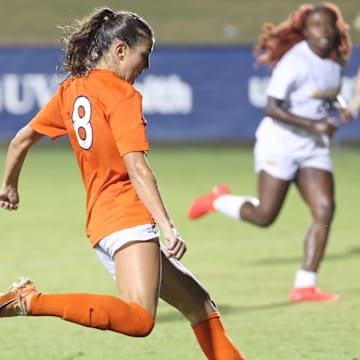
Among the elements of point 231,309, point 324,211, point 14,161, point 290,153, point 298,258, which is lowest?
point 298,258

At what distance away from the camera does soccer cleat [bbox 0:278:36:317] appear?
5625mm

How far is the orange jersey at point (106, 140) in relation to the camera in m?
5.61

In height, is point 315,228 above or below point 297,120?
below

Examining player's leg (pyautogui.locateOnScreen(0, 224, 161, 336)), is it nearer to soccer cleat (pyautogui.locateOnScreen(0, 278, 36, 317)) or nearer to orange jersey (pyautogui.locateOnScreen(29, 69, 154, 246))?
soccer cleat (pyautogui.locateOnScreen(0, 278, 36, 317))

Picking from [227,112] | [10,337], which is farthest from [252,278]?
[227,112]

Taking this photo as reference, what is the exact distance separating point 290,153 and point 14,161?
3.77 m

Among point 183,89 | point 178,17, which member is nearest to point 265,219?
point 183,89

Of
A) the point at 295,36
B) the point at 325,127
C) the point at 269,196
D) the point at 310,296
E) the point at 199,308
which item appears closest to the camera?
the point at 199,308

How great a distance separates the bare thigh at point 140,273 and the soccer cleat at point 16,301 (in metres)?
0.42

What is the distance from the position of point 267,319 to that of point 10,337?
178 cm

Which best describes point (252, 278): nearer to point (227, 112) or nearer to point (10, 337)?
point (10, 337)

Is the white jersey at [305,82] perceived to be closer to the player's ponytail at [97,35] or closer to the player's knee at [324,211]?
the player's knee at [324,211]

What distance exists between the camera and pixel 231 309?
8.84 metres

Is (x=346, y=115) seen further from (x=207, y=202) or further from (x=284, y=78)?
(x=207, y=202)
